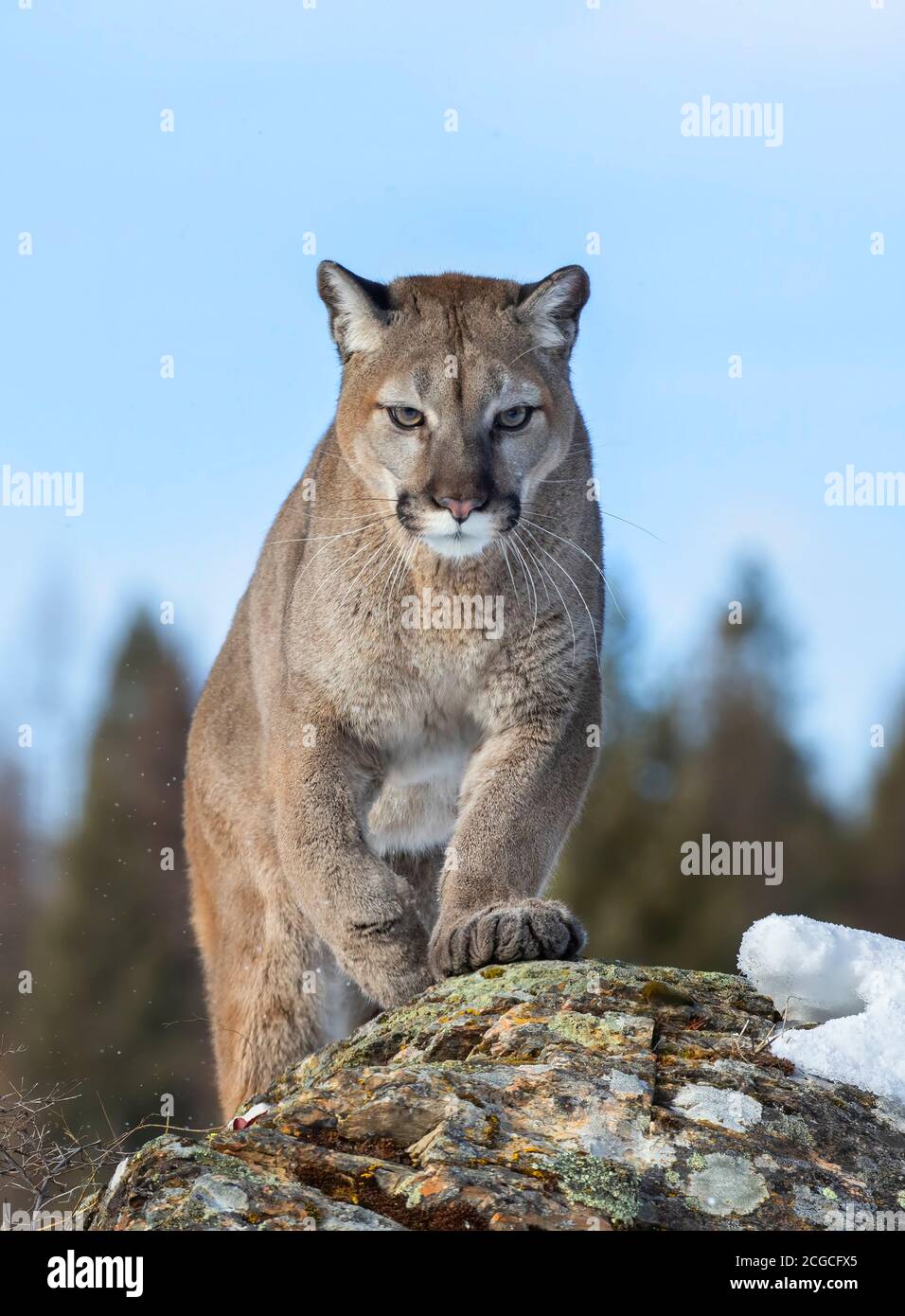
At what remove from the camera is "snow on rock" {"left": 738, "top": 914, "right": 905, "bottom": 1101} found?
4.53 m

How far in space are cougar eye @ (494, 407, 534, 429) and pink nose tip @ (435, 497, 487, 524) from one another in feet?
1.80

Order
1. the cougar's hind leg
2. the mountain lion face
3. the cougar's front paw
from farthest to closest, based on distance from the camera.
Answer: the cougar's hind leg → the mountain lion face → the cougar's front paw

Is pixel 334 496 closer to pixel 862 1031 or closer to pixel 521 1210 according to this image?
pixel 862 1031

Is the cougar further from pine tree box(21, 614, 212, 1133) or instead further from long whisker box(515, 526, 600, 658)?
pine tree box(21, 614, 212, 1133)

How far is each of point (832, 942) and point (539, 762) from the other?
200cm

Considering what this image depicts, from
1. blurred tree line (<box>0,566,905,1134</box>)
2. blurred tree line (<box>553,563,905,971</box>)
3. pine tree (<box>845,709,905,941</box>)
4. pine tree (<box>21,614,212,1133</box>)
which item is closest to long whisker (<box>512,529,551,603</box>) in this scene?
blurred tree line (<box>553,563,905,971</box>)

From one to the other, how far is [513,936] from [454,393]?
2.47 m

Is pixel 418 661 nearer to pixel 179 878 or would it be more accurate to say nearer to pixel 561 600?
pixel 561 600

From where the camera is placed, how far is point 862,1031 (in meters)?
4.64

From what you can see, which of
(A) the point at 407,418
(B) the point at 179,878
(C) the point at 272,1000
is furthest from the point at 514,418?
(B) the point at 179,878

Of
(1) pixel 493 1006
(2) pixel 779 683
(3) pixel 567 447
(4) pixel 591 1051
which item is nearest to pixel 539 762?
(3) pixel 567 447

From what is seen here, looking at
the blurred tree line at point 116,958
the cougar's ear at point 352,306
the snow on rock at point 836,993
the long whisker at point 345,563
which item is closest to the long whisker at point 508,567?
the long whisker at point 345,563

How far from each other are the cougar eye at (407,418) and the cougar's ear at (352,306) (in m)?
0.53

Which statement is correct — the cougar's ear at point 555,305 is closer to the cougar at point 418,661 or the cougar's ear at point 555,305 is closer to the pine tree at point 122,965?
the cougar at point 418,661
